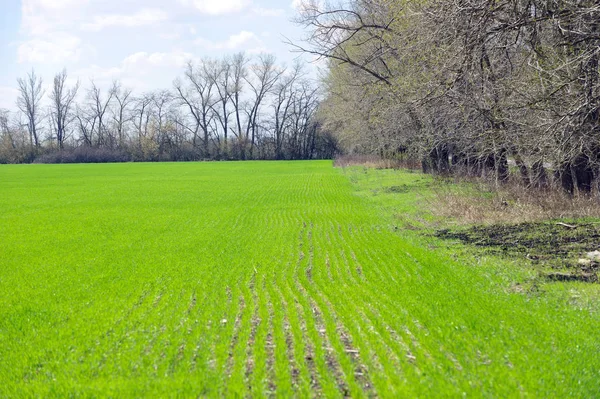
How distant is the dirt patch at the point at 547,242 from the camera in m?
9.41

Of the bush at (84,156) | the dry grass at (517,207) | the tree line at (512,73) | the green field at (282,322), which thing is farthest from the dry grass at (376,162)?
the bush at (84,156)

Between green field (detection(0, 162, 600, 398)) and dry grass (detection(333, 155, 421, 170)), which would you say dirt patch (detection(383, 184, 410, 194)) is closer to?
green field (detection(0, 162, 600, 398))

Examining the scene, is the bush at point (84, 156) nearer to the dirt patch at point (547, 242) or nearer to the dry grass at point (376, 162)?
the dry grass at point (376, 162)

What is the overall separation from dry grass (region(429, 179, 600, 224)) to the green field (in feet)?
8.35

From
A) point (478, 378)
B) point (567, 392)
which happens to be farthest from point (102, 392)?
point (567, 392)

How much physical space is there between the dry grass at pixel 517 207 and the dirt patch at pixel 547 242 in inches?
29.9

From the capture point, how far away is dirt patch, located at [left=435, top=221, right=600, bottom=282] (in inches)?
371

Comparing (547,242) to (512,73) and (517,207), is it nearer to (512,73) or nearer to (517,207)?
(517,207)

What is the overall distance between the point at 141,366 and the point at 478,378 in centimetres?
349

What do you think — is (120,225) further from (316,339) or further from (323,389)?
(323,389)

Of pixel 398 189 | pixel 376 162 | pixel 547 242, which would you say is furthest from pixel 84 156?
pixel 547 242

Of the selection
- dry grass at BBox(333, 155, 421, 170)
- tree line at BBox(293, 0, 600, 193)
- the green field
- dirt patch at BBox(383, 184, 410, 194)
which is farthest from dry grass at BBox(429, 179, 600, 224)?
dry grass at BBox(333, 155, 421, 170)

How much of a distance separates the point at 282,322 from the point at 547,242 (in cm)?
673

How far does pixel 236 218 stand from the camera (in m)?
19.7
